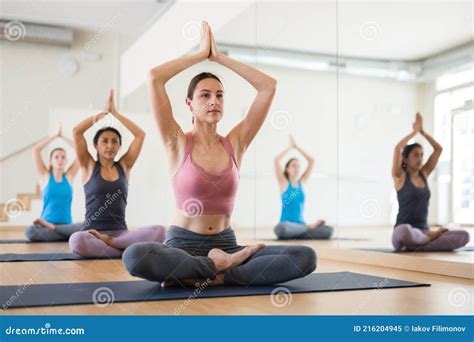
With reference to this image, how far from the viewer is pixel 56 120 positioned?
9148mm

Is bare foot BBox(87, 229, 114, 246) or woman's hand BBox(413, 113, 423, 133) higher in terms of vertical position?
woman's hand BBox(413, 113, 423, 133)

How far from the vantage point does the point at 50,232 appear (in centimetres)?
619

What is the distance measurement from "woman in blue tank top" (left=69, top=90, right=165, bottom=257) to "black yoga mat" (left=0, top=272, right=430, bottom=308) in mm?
1499

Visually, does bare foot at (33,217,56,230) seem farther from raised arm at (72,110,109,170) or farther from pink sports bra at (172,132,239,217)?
pink sports bra at (172,132,239,217)

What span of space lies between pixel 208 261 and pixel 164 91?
0.75 meters

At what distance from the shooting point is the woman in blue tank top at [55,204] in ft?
20.2

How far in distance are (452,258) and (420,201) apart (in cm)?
47

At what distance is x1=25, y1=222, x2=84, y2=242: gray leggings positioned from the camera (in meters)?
6.12

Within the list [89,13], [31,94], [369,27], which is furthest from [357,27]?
[31,94]

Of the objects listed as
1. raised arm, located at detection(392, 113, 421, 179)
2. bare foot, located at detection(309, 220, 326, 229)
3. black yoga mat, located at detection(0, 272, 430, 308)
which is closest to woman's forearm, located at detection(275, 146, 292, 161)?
bare foot, located at detection(309, 220, 326, 229)

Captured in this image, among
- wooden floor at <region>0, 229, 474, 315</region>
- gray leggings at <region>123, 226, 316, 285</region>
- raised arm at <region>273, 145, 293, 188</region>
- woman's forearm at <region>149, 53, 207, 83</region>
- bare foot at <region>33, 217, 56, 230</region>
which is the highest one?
woman's forearm at <region>149, 53, 207, 83</region>

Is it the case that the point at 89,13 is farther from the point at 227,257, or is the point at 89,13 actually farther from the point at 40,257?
the point at 227,257

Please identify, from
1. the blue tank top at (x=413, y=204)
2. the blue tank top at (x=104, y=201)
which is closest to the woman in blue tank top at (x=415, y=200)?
the blue tank top at (x=413, y=204)

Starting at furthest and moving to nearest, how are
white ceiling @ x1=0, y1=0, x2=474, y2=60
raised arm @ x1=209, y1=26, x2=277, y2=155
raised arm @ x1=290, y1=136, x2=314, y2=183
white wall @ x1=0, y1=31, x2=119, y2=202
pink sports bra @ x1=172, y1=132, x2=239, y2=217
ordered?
white wall @ x1=0, y1=31, x2=119, y2=202
raised arm @ x1=290, y1=136, x2=314, y2=183
white ceiling @ x1=0, y1=0, x2=474, y2=60
raised arm @ x1=209, y1=26, x2=277, y2=155
pink sports bra @ x1=172, y1=132, x2=239, y2=217
